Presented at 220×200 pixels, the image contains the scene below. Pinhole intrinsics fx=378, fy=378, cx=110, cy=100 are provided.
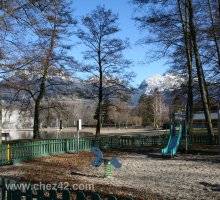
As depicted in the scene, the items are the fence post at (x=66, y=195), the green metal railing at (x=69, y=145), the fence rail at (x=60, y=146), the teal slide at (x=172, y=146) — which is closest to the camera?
the fence post at (x=66, y=195)

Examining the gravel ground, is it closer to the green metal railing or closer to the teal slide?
the green metal railing

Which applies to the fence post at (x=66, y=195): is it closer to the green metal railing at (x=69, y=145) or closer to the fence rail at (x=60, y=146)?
the fence rail at (x=60, y=146)

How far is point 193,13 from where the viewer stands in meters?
26.2

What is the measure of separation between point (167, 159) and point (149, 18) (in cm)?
1011

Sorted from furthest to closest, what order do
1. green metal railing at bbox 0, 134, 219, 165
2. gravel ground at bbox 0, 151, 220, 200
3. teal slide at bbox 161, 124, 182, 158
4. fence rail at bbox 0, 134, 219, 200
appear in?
teal slide at bbox 161, 124, 182, 158
green metal railing at bbox 0, 134, 219, 165
gravel ground at bbox 0, 151, 220, 200
fence rail at bbox 0, 134, 219, 200

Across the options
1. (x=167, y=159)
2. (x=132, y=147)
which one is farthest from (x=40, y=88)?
(x=167, y=159)

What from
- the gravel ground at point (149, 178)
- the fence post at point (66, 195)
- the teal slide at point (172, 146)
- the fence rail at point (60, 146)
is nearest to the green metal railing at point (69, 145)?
the fence rail at point (60, 146)

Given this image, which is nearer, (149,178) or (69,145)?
(149,178)

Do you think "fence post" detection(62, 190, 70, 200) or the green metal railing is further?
the green metal railing

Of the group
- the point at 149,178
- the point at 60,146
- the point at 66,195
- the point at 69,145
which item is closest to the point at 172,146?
the point at 69,145

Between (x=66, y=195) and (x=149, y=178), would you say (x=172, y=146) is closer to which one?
(x=149, y=178)

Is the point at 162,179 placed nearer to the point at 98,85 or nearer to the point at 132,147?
the point at 132,147

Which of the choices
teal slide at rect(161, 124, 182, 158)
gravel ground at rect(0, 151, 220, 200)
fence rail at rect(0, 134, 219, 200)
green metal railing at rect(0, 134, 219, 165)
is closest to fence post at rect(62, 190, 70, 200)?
fence rail at rect(0, 134, 219, 200)

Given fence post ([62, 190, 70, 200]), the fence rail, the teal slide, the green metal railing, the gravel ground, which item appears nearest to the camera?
fence post ([62, 190, 70, 200])
